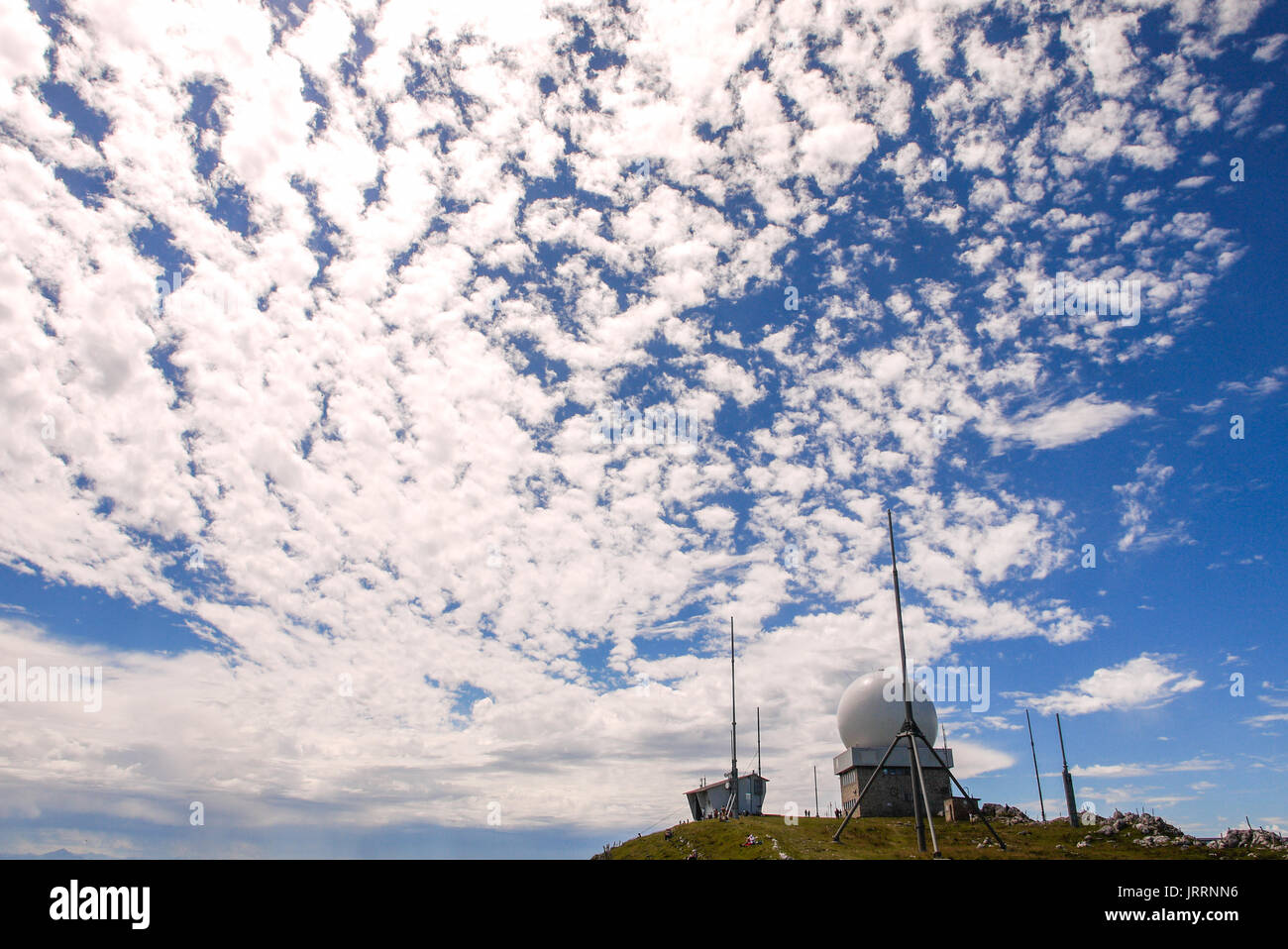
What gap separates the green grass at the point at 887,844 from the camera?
35.2m

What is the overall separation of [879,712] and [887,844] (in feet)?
74.4

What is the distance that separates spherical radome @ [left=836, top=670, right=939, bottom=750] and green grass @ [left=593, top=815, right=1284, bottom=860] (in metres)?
8.62

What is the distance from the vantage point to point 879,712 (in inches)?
2485

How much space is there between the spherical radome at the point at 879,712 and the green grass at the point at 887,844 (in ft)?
28.3

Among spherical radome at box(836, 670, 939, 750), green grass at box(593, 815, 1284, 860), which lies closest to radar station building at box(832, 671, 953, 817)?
spherical radome at box(836, 670, 939, 750)

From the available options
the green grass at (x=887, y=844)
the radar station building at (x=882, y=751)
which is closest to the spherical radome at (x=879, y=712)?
the radar station building at (x=882, y=751)

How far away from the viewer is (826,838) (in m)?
43.1

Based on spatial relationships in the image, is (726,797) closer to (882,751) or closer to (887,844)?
(882,751)

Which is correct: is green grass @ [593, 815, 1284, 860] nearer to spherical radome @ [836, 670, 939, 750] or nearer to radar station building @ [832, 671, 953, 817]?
radar station building @ [832, 671, 953, 817]

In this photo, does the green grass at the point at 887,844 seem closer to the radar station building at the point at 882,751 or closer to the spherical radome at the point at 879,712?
the radar station building at the point at 882,751

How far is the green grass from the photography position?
3525 cm
